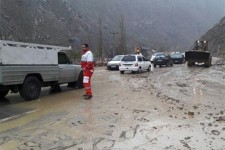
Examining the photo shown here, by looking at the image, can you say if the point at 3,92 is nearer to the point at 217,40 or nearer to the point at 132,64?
the point at 132,64

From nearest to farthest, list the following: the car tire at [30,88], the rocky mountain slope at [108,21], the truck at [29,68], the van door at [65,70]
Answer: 1. the truck at [29,68]
2. the car tire at [30,88]
3. the van door at [65,70]
4. the rocky mountain slope at [108,21]

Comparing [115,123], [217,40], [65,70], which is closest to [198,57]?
[65,70]

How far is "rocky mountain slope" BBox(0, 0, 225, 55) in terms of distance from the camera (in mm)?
49625

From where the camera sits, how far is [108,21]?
9625cm

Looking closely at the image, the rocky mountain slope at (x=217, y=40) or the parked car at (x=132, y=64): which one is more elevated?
the rocky mountain slope at (x=217, y=40)

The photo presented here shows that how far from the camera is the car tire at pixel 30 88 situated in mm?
12670

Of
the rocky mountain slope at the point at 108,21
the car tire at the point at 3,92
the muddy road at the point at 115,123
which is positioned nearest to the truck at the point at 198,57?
the rocky mountain slope at the point at 108,21

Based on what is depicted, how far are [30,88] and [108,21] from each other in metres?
84.5

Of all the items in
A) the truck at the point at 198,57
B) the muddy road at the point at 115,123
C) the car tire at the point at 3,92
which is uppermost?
the truck at the point at 198,57

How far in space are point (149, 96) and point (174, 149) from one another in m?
7.29

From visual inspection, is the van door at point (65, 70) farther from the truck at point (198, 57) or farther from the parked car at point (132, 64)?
the truck at point (198, 57)

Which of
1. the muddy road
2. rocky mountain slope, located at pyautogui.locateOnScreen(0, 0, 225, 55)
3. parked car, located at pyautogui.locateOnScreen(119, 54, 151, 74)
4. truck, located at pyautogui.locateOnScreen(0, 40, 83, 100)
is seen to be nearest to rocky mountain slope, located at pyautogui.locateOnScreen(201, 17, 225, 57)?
rocky mountain slope, located at pyautogui.locateOnScreen(0, 0, 225, 55)

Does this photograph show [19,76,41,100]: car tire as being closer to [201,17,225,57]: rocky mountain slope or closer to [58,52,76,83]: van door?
[58,52,76,83]: van door

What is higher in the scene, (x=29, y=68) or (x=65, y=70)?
(x=29, y=68)
